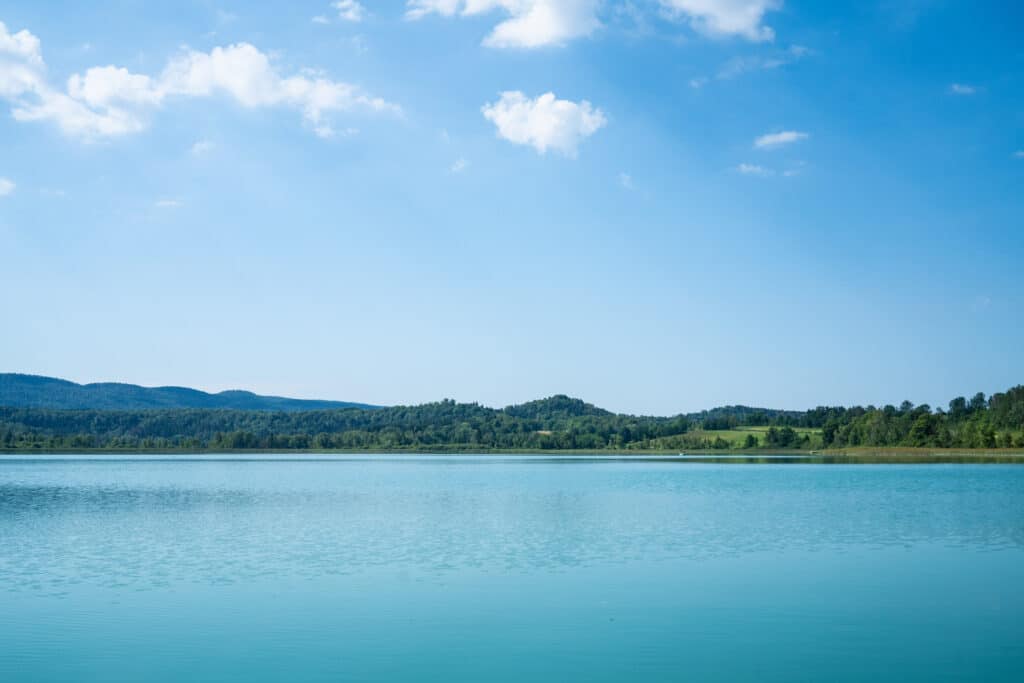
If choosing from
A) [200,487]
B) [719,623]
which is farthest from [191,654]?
[200,487]

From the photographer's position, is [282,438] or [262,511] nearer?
[262,511]

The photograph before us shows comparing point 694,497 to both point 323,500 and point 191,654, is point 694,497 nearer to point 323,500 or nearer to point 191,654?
point 323,500

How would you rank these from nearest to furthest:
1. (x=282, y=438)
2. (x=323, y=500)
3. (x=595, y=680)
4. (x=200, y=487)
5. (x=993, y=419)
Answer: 1. (x=595, y=680)
2. (x=323, y=500)
3. (x=200, y=487)
4. (x=993, y=419)
5. (x=282, y=438)

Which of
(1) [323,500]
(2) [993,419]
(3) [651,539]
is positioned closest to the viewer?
(3) [651,539]

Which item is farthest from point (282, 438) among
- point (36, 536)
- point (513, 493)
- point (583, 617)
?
point (583, 617)

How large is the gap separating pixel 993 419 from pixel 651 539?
114554 millimetres

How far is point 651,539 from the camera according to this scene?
2638 cm

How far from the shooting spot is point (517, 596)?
58.6 ft

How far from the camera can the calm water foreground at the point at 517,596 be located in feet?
43.0

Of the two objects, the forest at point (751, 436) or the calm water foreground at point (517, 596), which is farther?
the forest at point (751, 436)

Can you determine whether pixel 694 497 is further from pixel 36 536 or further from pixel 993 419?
pixel 993 419

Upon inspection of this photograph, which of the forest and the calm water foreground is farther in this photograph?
the forest

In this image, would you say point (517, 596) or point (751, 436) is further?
point (751, 436)

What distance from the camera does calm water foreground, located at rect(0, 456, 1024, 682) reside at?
13117mm
